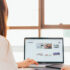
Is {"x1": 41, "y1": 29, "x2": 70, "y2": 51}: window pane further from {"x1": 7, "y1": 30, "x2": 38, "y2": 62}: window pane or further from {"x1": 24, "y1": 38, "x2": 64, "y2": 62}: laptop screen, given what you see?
{"x1": 24, "y1": 38, "x2": 64, "y2": 62}: laptop screen

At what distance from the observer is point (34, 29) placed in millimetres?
3021

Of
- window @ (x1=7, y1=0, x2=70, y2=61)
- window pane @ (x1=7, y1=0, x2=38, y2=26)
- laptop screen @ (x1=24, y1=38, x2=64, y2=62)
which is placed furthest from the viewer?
window pane @ (x1=7, y1=0, x2=38, y2=26)

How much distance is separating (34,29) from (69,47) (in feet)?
2.27

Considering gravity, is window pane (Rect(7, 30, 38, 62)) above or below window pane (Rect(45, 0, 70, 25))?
below

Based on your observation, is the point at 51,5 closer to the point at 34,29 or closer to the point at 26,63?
the point at 34,29

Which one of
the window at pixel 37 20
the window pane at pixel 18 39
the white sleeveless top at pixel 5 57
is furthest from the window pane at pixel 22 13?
the white sleeveless top at pixel 5 57

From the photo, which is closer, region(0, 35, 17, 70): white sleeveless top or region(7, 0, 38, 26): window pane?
region(0, 35, 17, 70): white sleeveless top

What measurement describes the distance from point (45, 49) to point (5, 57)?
1.39 m

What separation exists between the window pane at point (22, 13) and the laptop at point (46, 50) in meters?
1.03

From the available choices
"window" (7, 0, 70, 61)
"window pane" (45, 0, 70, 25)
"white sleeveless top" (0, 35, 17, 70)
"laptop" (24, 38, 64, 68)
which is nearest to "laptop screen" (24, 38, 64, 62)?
"laptop" (24, 38, 64, 68)

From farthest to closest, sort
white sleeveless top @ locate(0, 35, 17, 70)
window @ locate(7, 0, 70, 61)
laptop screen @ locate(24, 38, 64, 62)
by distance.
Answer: window @ locate(7, 0, 70, 61)
laptop screen @ locate(24, 38, 64, 62)
white sleeveless top @ locate(0, 35, 17, 70)

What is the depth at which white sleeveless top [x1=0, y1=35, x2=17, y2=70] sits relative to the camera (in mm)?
728

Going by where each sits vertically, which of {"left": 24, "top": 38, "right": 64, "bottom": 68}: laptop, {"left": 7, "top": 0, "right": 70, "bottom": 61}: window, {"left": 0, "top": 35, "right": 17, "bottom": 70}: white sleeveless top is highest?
{"left": 7, "top": 0, "right": 70, "bottom": 61}: window

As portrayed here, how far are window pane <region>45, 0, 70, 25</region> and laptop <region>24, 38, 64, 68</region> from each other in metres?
1.00
